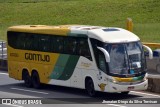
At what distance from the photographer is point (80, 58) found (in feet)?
85.0

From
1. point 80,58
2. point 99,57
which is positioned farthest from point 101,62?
point 80,58

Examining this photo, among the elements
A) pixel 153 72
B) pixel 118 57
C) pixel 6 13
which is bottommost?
pixel 6 13

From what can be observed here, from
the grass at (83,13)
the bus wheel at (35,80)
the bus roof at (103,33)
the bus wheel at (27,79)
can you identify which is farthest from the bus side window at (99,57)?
the grass at (83,13)

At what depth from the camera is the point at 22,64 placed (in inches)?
1163

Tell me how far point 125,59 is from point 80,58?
2.30 m

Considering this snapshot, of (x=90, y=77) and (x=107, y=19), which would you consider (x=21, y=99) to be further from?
(x=107, y=19)

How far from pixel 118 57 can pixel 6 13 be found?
160 ft

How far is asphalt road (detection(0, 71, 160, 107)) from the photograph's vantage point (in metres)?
23.4

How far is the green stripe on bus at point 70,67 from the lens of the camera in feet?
86.3

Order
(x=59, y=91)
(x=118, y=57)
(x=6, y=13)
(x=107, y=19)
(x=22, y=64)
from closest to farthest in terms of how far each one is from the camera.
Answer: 1. (x=118, y=57)
2. (x=59, y=91)
3. (x=22, y=64)
4. (x=107, y=19)
5. (x=6, y=13)

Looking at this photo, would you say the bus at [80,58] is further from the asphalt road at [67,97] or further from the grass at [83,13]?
the grass at [83,13]

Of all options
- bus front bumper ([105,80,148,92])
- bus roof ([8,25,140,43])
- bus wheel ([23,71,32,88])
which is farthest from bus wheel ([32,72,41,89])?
bus front bumper ([105,80,148,92])

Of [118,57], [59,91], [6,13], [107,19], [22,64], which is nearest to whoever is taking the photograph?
[118,57]

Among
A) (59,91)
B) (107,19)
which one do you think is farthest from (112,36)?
(107,19)
